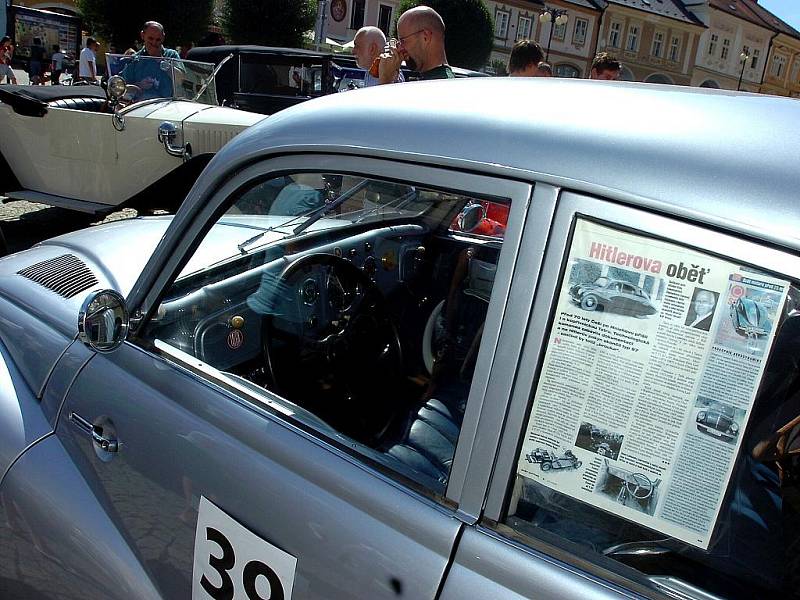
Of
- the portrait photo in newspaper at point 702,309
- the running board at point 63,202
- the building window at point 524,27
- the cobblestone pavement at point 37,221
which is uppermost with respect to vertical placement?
the building window at point 524,27

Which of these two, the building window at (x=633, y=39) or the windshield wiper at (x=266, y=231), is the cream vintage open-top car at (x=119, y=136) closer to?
the windshield wiper at (x=266, y=231)

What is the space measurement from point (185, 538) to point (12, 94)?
20.8ft

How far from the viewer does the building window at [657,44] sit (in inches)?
2087

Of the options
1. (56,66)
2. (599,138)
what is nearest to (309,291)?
(599,138)

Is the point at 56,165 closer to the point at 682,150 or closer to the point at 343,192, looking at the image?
the point at 343,192

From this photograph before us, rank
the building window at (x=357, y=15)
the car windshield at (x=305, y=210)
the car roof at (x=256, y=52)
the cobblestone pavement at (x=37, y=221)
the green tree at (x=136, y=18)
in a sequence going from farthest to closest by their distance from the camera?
the building window at (x=357, y=15) → the green tree at (x=136, y=18) → the car roof at (x=256, y=52) → the cobblestone pavement at (x=37, y=221) → the car windshield at (x=305, y=210)

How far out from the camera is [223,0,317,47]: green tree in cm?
2412

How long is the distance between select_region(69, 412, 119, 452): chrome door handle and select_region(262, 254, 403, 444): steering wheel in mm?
389

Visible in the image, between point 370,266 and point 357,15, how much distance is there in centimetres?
4561

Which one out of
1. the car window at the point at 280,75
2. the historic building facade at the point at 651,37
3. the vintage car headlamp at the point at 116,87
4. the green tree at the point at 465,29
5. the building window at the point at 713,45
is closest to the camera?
the vintage car headlamp at the point at 116,87

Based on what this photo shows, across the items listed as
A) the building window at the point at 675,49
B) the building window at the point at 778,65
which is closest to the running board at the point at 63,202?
the building window at the point at 675,49

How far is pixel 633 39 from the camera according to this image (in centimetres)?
5206

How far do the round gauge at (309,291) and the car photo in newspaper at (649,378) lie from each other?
3.40 ft

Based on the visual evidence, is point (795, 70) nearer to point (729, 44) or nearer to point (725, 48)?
point (729, 44)
